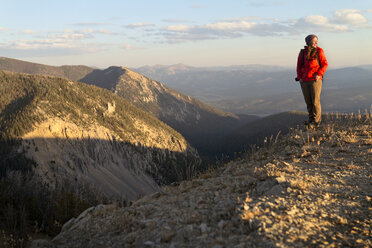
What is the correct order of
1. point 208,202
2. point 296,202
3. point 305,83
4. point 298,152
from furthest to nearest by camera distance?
point 305,83 → point 298,152 → point 208,202 → point 296,202

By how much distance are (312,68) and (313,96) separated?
1.32 meters

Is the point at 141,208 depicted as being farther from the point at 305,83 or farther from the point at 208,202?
the point at 305,83

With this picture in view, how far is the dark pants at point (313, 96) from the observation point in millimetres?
13180

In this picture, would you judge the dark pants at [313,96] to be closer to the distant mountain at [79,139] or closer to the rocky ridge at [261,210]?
the rocky ridge at [261,210]

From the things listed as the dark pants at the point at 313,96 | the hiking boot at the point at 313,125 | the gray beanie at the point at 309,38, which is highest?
the gray beanie at the point at 309,38

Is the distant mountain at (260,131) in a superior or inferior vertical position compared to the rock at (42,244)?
inferior

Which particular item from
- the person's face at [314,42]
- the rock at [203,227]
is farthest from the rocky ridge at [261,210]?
the person's face at [314,42]

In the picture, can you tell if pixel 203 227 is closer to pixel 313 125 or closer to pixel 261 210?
pixel 261 210

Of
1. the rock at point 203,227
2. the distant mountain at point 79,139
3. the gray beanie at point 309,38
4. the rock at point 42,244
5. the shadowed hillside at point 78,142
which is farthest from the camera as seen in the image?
the distant mountain at point 79,139

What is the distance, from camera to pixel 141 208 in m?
8.61

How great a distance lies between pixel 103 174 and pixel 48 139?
21686 mm

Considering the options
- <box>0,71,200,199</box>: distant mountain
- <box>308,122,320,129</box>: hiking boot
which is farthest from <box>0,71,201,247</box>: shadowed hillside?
<box>308,122,320,129</box>: hiking boot

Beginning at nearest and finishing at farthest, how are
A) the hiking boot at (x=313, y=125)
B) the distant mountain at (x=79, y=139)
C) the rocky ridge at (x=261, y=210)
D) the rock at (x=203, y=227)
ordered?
the rocky ridge at (x=261, y=210)
the rock at (x=203, y=227)
the hiking boot at (x=313, y=125)
the distant mountain at (x=79, y=139)

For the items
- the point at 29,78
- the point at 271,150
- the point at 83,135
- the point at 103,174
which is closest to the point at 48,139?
the point at 83,135
